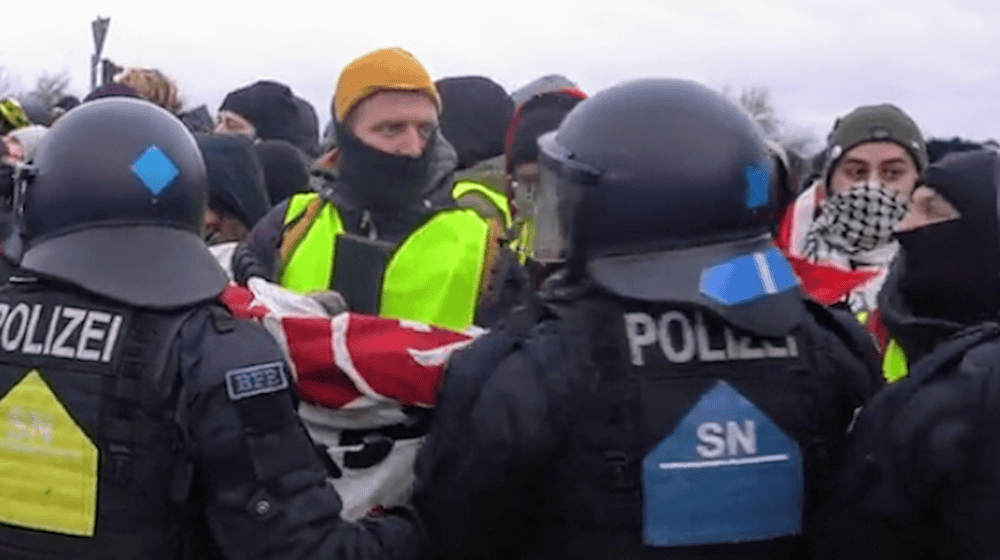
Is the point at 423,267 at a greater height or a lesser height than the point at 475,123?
greater

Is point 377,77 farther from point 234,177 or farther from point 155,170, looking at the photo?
point 155,170

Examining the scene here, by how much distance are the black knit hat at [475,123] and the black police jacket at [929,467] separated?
432cm

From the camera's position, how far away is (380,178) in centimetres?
409

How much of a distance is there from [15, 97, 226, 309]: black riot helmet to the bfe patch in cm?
21

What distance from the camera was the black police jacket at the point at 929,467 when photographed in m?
2.26

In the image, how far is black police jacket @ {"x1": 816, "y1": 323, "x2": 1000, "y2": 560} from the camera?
2264 mm

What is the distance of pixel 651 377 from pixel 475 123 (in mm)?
4383

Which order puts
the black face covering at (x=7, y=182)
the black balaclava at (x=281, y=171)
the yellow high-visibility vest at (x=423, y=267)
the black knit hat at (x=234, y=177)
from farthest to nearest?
the black balaclava at (x=281, y=171), the black knit hat at (x=234, y=177), the yellow high-visibility vest at (x=423, y=267), the black face covering at (x=7, y=182)

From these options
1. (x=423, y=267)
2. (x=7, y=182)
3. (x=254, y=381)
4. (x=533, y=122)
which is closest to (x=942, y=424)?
(x=254, y=381)

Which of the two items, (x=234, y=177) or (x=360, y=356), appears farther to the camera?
(x=234, y=177)

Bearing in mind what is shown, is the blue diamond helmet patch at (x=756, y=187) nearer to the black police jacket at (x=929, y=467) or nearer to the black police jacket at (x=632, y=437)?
the black police jacket at (x=632, y=437)

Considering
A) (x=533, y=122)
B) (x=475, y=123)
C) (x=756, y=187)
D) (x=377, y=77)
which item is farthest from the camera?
(x=475, y=123)

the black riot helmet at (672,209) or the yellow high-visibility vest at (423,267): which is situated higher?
the black riot helmet at (672,209)

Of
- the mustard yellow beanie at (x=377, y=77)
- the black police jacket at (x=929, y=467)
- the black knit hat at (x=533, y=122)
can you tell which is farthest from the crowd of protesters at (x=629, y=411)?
the black knit hat at (x=533, y=122)
